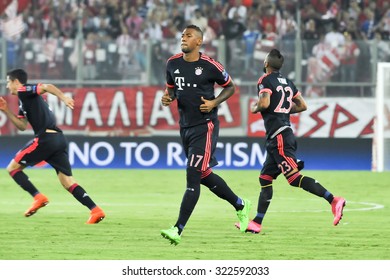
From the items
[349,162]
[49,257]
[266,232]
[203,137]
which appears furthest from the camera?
[349,162]

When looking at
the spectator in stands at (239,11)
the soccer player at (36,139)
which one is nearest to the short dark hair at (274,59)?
the soccer player at (36,139)

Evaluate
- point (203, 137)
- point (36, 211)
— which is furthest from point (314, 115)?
point (203, 137)

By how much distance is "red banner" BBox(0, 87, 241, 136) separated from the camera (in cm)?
2575

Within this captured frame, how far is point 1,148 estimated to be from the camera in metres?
25.4

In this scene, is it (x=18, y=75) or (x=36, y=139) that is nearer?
(x=18, y=75)

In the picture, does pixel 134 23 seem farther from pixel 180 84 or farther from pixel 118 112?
pixel 180 84

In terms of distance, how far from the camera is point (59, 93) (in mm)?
13203

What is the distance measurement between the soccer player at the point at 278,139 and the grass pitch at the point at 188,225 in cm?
37

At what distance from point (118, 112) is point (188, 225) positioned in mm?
12226

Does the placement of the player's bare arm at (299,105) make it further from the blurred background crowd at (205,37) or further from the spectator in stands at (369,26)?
the spectator in stands at (369,26)

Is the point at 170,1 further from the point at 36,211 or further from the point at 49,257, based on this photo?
the point at 49,257

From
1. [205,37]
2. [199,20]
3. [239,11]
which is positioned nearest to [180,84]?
[205,37]

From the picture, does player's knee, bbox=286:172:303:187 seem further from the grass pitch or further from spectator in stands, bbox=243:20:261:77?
spectator in stands, bbox=243:20:261:77

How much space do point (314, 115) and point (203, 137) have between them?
44.6 ft
